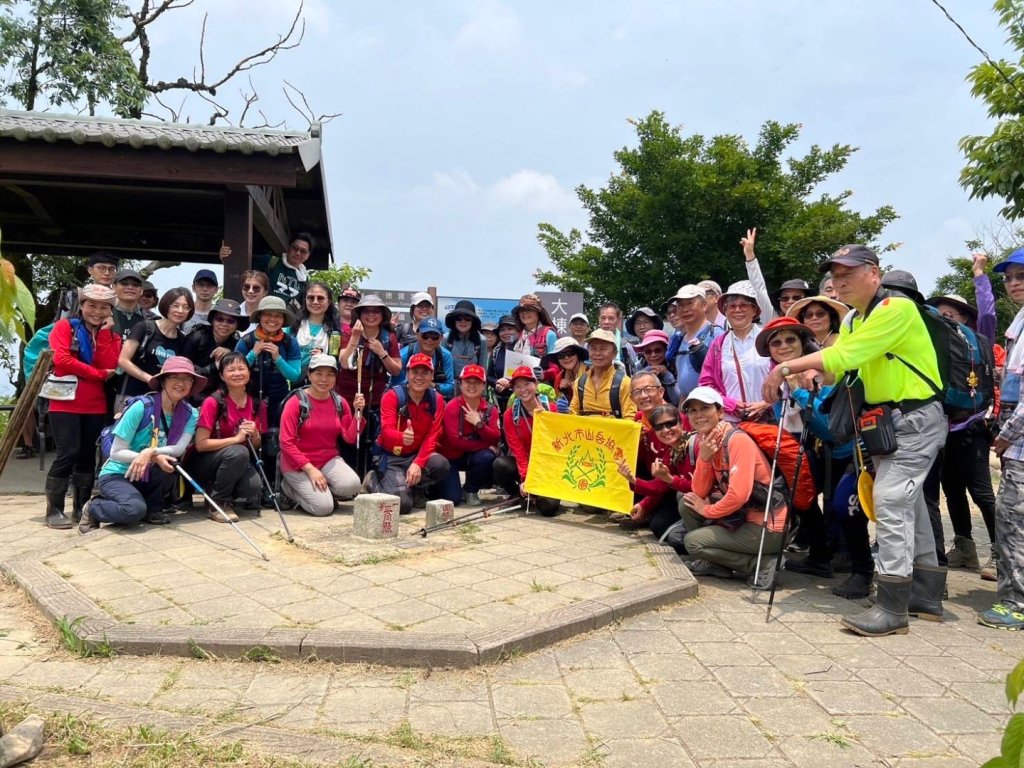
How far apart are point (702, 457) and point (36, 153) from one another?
6714 millimetres

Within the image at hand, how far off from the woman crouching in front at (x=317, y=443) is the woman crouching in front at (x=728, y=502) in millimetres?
3343

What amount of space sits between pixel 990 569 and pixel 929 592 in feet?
5.42

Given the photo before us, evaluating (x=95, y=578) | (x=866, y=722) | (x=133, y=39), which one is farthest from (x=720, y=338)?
(x=133, y=39)

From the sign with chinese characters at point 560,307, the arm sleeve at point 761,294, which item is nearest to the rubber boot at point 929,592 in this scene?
the arm sleeve at point 761,294

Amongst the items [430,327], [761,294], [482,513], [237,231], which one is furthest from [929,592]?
[237,231]

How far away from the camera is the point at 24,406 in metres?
6.95

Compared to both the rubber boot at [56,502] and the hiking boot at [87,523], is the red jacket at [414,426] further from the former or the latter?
the rubber boot at [56,502]

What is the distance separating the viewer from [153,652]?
3.72 meters

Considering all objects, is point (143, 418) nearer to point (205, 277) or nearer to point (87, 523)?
point (87, 523)

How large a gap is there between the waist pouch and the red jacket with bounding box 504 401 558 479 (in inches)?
138

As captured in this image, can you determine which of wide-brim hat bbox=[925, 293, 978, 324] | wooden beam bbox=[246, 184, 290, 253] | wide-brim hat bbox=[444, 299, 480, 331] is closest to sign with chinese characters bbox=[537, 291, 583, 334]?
wooden beam bbox=[246, 184, 290, 253]

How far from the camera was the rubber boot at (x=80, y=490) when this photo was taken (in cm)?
650

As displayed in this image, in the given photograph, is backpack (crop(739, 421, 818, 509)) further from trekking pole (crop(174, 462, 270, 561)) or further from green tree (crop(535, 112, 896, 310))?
green tree (crop(535, 112, 896, 310))

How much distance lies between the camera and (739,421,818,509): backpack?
17.4 feet
